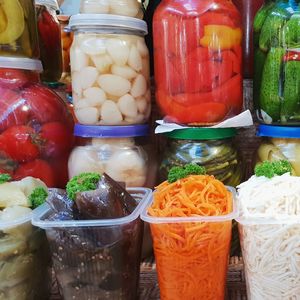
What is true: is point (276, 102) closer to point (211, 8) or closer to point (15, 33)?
point (211, 8)

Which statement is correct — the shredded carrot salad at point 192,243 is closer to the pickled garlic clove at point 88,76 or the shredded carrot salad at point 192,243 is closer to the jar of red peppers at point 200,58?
the jar of red peppers at point 200,58

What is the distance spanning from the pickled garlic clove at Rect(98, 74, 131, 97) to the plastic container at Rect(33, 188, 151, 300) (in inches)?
13.2

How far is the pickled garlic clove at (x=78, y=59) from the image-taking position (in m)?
1.03

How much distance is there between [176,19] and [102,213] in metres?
0.49

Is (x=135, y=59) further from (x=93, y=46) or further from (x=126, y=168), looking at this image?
(x=126, y=168)

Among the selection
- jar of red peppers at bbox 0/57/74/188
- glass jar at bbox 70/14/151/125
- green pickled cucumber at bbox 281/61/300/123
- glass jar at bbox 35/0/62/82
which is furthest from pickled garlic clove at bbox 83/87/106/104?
green pickled cucumber at bbox 281/61/300/123

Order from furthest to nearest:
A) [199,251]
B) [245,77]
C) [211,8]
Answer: [245,77] < [211,8] < [199,251]

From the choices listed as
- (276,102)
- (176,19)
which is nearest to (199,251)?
(276,102)

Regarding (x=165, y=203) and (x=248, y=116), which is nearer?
(x=165, y=203)

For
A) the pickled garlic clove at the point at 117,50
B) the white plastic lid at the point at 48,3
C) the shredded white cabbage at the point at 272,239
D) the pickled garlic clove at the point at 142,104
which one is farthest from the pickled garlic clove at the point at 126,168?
the white plastic lid at the point at 48,3

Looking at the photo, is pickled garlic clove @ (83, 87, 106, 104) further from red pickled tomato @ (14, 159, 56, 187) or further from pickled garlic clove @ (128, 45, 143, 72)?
red pickled tomato @ (14, 159, 56, 187)

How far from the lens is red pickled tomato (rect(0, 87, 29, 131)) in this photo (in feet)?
3.41

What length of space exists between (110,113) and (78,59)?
155 mm

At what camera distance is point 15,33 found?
1052mm
